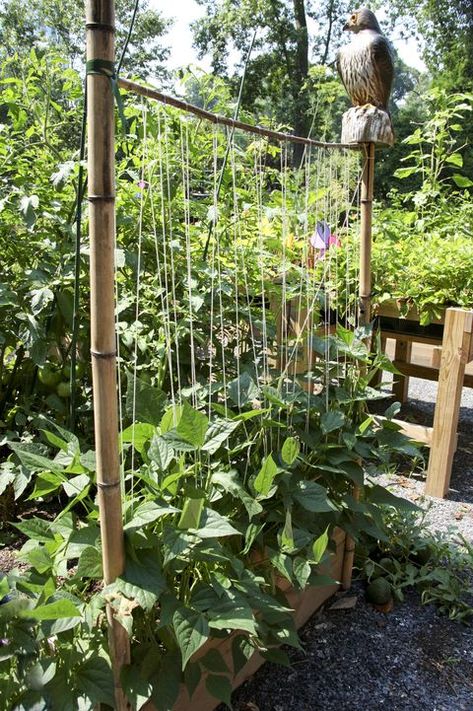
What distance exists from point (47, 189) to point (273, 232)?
0.89 m

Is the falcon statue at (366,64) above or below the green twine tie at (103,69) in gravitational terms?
above

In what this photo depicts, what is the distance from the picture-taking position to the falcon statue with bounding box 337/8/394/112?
5.91ft

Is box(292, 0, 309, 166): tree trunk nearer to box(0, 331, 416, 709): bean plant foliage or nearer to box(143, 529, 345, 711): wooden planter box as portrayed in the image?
box(143, 529, 345, 711): wooden planter box

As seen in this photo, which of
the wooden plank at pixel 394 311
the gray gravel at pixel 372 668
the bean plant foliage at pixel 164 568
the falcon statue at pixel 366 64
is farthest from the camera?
the wooden plank at pixel 394 311

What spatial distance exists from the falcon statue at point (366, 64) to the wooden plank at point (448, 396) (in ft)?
3.93

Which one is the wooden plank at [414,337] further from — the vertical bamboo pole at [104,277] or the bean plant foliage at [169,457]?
the vertical bamboo pole at [104,277]

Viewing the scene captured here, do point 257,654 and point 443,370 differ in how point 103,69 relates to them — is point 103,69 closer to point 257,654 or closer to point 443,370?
point 257,654

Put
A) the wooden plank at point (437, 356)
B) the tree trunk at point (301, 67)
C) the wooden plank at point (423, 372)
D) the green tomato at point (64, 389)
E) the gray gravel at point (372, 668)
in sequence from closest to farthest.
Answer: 1. the gray gravel at point (372, 668)
2. the green tomato at point (64, 389)
3. the wooden plank at point (437, 356)
4. the wooden plank at point (423, 372)
5. the tree trunk at point (301, 67)

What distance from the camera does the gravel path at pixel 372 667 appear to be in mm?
1604

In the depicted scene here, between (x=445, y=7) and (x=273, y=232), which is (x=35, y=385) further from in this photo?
(x=445, y=7)

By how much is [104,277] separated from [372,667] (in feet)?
4.72

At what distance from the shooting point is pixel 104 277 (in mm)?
962

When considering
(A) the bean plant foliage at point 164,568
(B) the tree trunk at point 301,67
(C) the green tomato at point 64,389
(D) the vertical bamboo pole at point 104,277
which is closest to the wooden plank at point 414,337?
(A) the bean plant foliage at point 164,568

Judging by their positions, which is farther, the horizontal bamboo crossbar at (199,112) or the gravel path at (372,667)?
the gravel path at (372,667)
